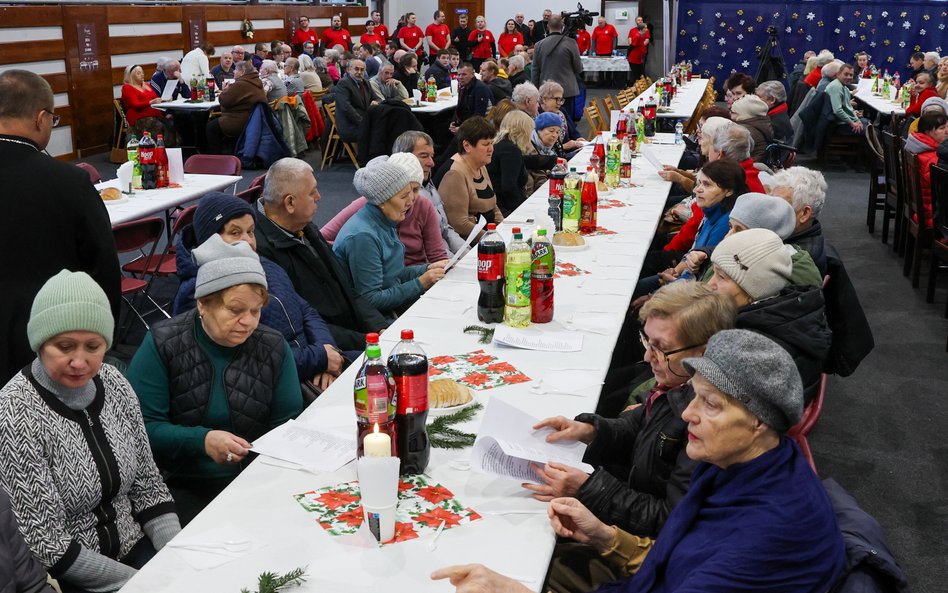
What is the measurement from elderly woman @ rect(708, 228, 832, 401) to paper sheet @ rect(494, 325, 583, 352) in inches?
19.4

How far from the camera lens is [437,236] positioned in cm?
443

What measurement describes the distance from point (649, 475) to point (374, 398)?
29.6 inches

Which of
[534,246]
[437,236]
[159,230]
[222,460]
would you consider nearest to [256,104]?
[159,230]

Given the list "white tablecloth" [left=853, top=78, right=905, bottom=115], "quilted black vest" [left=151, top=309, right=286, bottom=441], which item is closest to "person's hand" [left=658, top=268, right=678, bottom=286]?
"quilted black vest" [left=151, top=309, right=286, bottom=441]

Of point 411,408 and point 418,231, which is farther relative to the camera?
point 418,231

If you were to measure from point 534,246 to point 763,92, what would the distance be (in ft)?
20.4

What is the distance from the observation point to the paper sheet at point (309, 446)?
2129 mm

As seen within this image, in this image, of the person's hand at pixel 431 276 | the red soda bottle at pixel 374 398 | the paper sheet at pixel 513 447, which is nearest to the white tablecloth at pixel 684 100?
the person's hand at pixel 431 276

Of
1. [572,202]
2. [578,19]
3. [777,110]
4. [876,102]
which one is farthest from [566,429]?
[578,19]

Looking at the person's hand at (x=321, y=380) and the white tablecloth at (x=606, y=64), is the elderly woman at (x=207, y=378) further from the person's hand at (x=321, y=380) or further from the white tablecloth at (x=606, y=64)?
the white tablecloth at (x=606, y=64)

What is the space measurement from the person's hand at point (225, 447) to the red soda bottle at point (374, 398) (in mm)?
397

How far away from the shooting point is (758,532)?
154 centimetres

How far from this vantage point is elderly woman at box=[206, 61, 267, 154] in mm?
9570

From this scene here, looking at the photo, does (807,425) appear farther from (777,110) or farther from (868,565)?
(777,110)
